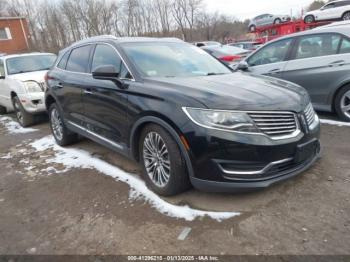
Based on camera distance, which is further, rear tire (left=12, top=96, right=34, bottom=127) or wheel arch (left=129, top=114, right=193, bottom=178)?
rear tire (left=12, top=96, right=34, bottom=127)

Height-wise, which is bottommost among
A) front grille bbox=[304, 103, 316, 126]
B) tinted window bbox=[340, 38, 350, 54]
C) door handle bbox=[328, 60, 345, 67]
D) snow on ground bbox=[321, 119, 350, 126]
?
snow on ground bbox=[321, 119, 350, 126]

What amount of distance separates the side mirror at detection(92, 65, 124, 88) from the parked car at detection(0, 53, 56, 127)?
13.0 ft

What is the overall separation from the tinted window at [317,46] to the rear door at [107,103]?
3.84 m

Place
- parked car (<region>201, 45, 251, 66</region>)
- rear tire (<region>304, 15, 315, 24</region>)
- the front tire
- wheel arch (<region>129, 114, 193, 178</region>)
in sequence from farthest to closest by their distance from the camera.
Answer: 1. rear tire (<region>304, 15, 315, 24</region>)
2. parked car (<region>201, 45, 251, 66</region>)
3. the front tire
4. wheel arch (<region>129, 114, 193, 178</region>)

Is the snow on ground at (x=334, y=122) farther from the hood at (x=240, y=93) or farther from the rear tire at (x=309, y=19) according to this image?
the rear tire at (x=309, y=19)

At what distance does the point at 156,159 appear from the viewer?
10.7ft

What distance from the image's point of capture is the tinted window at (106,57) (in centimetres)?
376

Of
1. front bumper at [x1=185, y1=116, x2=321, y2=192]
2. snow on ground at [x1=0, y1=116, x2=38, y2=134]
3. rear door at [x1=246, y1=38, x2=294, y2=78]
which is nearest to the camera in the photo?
front bumper at [x1=185, y1=116, x2=321, y2=192]

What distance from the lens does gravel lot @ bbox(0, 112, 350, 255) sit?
251cm

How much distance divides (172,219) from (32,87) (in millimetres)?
5447

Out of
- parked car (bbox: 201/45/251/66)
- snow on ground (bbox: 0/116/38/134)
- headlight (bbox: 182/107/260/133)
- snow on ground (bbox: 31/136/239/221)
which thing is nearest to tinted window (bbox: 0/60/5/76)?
snow on ground (bbox: 0/116/38/134)

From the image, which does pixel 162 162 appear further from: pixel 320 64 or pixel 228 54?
pixel 228 54

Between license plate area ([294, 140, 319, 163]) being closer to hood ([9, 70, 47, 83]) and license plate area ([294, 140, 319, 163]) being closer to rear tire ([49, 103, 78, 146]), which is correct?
rear tire ([49, 103, 78, 146])

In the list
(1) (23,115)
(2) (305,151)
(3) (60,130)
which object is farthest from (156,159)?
(1) (23,115)
